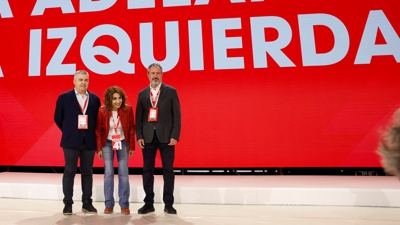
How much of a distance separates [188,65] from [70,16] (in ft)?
6.16

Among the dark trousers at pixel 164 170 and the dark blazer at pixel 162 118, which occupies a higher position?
the dark blazer at pixel 162 118

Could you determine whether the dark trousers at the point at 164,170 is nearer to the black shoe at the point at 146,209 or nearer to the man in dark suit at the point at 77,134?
the black shoe at the point at 146,209

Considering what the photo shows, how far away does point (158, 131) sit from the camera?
317 centimetres

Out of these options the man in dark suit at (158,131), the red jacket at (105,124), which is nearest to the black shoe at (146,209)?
the man in dark suit at (158,131)

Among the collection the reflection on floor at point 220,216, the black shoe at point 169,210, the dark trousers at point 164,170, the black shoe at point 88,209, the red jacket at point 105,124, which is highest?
the red jacket at point 105,124

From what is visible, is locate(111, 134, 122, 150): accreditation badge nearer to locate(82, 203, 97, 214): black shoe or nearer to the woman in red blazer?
the woman in red blazer

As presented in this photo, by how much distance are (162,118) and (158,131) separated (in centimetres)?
13

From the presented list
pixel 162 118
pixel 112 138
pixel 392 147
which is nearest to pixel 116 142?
pixel 112 138

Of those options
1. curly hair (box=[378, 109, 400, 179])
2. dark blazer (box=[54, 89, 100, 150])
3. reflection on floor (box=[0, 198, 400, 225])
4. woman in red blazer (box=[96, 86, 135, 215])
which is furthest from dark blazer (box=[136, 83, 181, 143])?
curly hair (box=[378, 109, 400, 179])

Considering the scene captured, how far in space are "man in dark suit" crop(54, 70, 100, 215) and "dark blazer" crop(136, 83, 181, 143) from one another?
0.45 meters

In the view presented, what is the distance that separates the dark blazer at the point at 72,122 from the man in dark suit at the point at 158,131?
0.44 meters

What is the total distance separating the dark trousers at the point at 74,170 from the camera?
10.4ft

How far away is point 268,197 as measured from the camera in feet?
11.5

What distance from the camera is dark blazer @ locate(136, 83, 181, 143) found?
3.18 m
